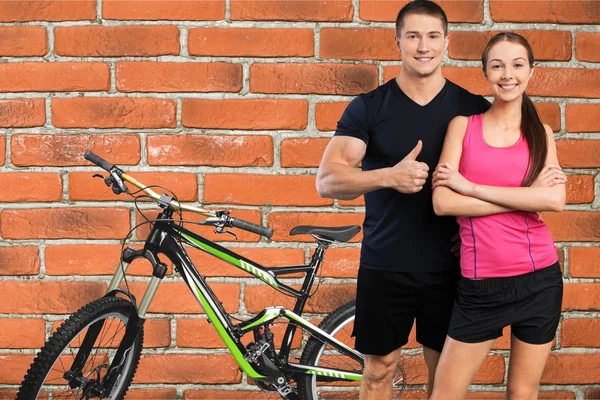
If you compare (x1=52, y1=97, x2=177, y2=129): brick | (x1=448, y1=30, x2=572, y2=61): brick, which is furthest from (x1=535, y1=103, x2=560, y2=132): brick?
(x1=52, y1=97, x2=177, y2=129): brick

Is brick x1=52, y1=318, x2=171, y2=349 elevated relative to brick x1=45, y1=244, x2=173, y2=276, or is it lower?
lower

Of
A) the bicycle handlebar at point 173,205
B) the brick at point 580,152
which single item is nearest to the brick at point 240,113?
the bicycle handlebar at point 173,205

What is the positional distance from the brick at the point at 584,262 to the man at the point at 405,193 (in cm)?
75

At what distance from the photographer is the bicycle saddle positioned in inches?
113

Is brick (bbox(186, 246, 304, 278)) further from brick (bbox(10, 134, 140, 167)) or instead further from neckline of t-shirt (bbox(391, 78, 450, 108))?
neckline of t-shirt (bbox(391, 78, 450, 108))

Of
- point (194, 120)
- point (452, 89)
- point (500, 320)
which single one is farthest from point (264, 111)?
point (500, 320)

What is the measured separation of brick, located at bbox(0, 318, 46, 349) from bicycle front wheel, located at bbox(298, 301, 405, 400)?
0.94 metres

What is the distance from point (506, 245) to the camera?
7.77 ft

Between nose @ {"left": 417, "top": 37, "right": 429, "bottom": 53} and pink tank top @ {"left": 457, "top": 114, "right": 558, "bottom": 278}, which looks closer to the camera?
pink tank top @ {"left": 457, "top": 114, "right": 558, "bottom": 278}

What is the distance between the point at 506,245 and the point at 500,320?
207 millimetres

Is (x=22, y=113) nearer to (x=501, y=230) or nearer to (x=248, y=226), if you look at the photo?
(x=248, y=226)

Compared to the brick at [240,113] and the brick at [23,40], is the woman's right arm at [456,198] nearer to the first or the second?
the brick at [240,113]

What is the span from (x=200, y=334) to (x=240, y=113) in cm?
80

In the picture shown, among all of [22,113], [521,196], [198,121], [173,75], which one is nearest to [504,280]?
[521,196]
